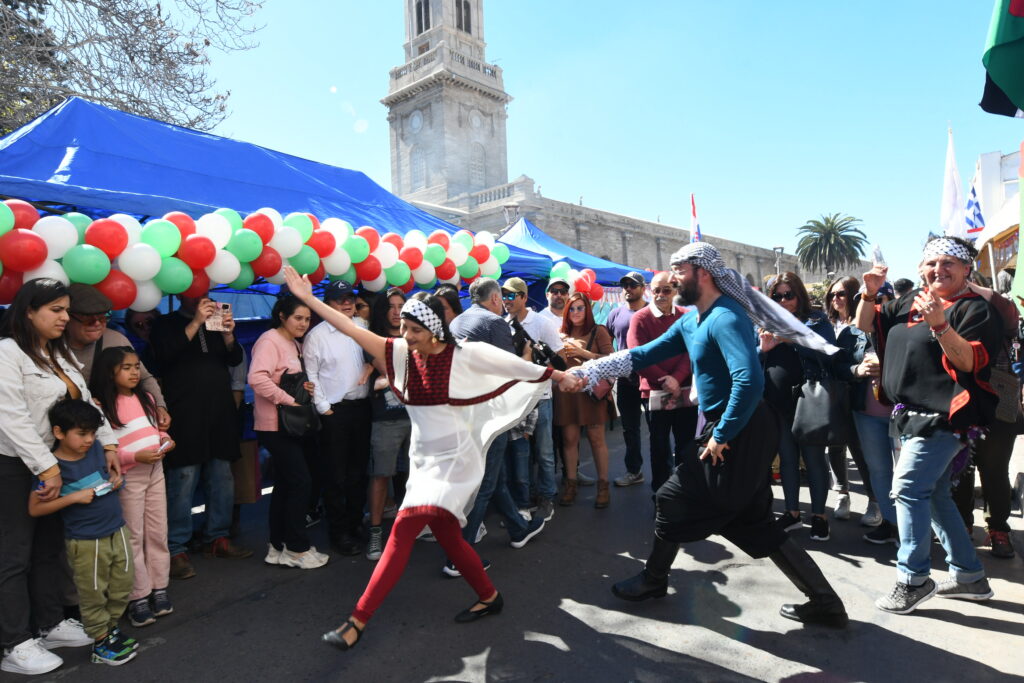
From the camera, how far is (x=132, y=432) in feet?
10.4

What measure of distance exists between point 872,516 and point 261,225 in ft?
16.6

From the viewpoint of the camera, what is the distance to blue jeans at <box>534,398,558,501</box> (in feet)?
15.4

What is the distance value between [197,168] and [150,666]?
4.80 m

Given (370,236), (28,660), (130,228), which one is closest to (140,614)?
(28,660)

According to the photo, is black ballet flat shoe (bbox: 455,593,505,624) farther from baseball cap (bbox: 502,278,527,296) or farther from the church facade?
the church facade

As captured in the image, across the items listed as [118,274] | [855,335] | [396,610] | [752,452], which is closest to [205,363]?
[118,274]

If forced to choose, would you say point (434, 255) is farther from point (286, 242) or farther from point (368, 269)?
point (286, 242)

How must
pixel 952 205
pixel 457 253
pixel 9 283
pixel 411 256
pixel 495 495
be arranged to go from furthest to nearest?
pixel 952 205 → pixel 457 253 → pixel 411 256 → pixel 495 495 → pixel 9 283

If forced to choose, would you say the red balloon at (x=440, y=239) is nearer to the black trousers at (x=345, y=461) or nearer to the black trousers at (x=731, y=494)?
the black trousers at (x=345, y=461)

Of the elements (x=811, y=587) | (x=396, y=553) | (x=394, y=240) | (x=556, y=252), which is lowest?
(x=811, y=587)

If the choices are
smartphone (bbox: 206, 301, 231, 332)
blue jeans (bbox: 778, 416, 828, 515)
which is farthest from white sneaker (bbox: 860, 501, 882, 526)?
smartphone (bbox: 206, 301, 231, 332)

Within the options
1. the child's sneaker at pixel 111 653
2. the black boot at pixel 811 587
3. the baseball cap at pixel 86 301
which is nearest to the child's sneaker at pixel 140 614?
the child's sneaker at pixel 111 653

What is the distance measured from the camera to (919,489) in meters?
2.93

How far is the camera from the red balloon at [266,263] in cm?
417
